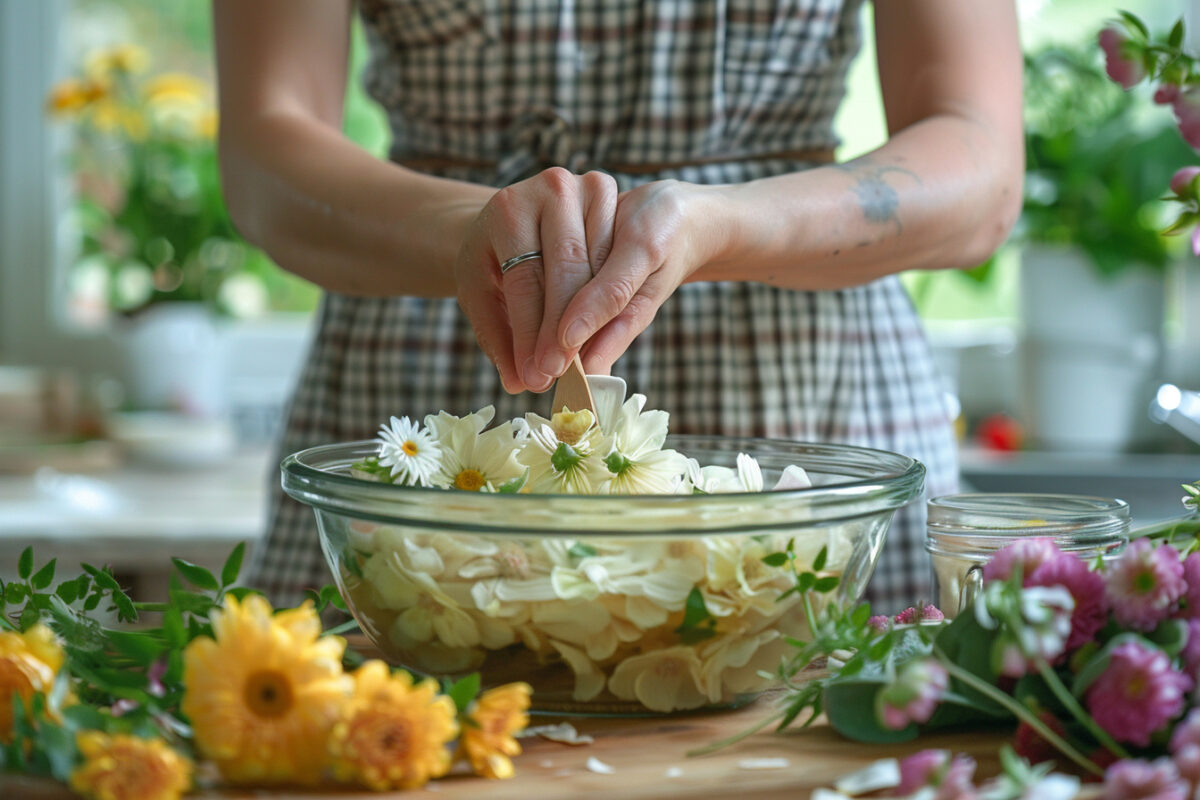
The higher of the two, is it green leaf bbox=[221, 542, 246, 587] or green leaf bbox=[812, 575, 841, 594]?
green leaf bbox=[812, 575, 841, 594]

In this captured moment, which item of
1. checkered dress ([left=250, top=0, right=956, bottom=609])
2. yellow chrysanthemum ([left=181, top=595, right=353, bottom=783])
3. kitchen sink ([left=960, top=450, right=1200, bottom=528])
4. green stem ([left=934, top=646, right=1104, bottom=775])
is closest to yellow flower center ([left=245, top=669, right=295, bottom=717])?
yellow chrysanthemum ([left=181, top=595, right=353, bottom=783])

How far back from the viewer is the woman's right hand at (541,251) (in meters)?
0.58

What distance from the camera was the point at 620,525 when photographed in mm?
438

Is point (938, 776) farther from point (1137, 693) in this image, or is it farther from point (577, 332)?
point (577, 332)

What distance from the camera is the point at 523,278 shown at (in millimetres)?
594

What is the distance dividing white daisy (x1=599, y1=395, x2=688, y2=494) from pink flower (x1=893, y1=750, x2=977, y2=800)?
0.18 metres

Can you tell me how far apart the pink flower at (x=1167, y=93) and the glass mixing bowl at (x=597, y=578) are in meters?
0.18

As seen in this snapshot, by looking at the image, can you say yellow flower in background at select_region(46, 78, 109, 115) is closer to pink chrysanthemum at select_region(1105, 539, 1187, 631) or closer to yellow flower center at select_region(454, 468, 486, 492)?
yellow flower center at select_region(454, 468, 486, 492)

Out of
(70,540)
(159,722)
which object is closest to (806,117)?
(159,722)

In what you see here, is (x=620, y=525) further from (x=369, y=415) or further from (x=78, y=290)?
(x=78, y=290)

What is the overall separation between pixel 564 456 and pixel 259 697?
0.58ft

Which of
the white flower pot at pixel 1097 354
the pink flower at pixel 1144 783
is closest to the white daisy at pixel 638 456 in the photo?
the pink flower at pixel 1144 783

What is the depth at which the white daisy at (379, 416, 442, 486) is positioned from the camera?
0.52m

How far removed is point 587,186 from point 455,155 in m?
0.43
